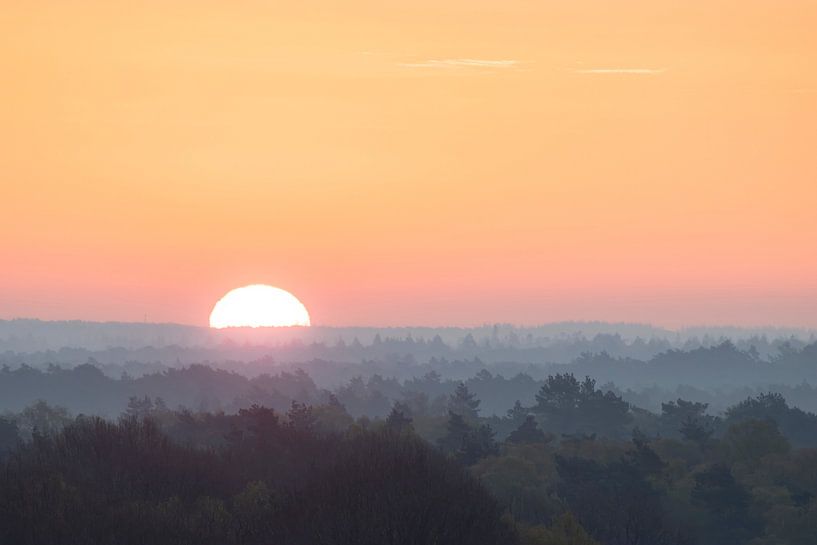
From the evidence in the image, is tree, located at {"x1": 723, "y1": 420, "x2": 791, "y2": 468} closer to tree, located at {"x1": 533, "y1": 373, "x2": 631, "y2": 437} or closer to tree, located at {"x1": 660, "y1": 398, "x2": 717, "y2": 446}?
tree, located at {"x1": 660, "y1": 398, "x2": 717, "y2": 446}

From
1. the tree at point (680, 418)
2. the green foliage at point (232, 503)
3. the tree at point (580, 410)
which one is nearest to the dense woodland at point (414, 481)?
the green foliage at point (232, 503)

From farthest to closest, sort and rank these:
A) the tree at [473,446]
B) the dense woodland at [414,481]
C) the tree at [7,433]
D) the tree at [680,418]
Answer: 1. the tree at [680,418]
2. the tree at [7,433]
3. the tree at [473,446]
4. the dense woodland at [414,481]

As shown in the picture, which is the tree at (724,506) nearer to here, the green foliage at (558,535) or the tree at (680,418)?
the green foliage at (558,535)

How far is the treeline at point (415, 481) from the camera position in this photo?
5172cm

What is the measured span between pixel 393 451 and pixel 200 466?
694 inches

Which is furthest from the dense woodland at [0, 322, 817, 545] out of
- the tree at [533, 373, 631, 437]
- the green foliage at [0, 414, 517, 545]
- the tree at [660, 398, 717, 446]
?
the tree at [660, 398, 717, 446]

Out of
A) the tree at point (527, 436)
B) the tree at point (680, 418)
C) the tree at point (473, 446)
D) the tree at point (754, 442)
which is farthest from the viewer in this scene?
the tree at point (680, 418)

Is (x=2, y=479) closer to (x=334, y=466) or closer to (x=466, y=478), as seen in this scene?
(x=334, y=466)

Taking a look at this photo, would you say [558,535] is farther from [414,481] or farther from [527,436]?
[527,436]

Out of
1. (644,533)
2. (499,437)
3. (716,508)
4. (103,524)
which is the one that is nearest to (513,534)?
(103,524)

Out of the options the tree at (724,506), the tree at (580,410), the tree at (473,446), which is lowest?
the tree at (724,506)

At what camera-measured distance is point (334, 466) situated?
189 feet

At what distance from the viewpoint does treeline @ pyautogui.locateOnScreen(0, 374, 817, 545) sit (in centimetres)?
5172

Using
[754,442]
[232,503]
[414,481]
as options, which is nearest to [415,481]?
[414,481]
